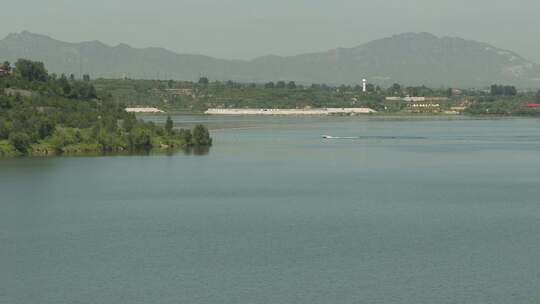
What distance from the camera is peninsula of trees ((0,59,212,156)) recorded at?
66188 millimetres

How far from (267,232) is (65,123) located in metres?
42.4

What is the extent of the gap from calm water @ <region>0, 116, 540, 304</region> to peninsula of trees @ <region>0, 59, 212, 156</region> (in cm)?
763

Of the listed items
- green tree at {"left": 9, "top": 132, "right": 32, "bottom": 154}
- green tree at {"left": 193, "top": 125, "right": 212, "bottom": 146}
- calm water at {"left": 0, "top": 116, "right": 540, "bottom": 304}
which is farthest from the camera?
green tree at {"left": 193, "top": 125, "right": 212, "bottom": 146}

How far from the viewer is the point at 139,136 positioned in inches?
2830

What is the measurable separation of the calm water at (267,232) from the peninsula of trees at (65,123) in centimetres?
763

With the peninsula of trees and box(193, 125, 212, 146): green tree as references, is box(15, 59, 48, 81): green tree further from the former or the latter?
box(193, 125, 212, 146): green tree

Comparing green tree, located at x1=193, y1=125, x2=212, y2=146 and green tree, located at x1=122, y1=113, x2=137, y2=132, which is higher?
green tree, located at x1=122, y1=113, x2=137, y2=132

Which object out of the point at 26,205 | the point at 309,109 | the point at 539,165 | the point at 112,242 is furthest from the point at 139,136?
the point at 309,109

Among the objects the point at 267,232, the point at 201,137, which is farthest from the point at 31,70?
the point at 267,232

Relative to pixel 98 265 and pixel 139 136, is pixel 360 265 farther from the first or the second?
pixel 139 136

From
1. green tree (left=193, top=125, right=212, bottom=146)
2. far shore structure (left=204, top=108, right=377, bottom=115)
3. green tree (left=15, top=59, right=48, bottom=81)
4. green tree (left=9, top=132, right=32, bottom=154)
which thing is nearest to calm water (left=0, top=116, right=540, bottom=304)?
green tree (left=9, top=132, right=32, bottom=154)

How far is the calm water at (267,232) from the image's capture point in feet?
82.3

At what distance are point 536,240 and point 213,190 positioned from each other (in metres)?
17.2

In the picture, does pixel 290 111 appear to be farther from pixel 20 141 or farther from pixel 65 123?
pixel 20 141
